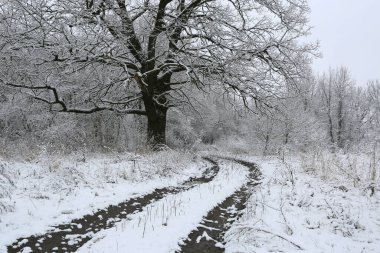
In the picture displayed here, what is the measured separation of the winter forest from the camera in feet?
15.8

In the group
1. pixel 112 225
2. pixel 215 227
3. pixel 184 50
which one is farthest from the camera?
pixel 184 50

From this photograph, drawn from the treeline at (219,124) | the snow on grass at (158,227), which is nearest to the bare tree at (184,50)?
the treeline at (219,124)

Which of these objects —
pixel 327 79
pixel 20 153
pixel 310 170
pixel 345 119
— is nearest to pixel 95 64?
pixel 20 153

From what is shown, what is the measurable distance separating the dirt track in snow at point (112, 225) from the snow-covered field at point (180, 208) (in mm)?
149

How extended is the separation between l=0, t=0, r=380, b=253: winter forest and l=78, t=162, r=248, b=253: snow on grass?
28 millimetres

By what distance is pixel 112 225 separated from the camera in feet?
16.9

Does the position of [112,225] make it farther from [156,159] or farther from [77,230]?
[156,159]

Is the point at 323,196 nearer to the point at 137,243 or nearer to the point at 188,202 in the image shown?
the point at 188,202

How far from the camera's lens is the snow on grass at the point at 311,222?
450cm

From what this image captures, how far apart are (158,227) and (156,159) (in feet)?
19.4

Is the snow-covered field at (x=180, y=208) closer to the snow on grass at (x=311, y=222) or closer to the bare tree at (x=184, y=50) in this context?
the snow on grass at (x=311, y=222)

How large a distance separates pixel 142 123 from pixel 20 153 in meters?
13.8

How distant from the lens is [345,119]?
149 ft

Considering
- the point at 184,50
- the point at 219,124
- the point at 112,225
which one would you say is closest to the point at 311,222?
the point at 112,225
